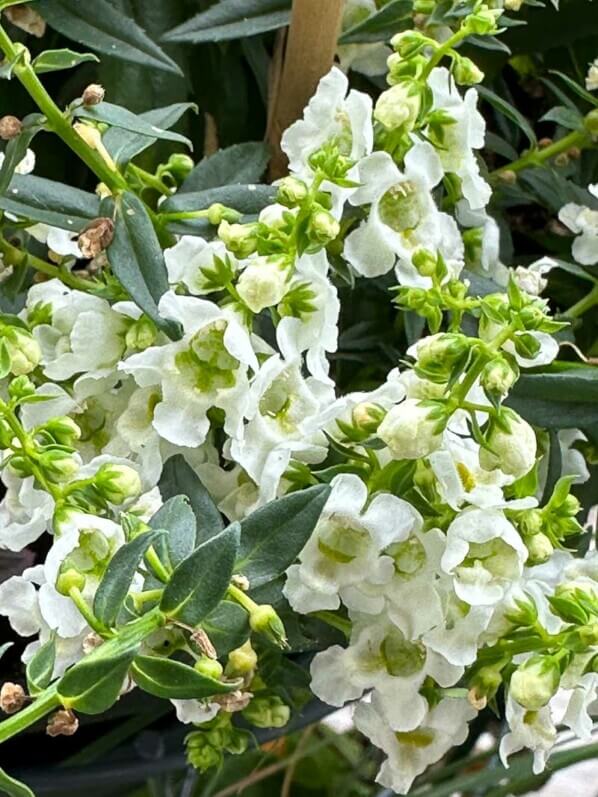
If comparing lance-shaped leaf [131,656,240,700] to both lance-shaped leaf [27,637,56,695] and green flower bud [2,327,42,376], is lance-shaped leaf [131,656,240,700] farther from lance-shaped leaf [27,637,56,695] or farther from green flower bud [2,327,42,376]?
green flower bud [2,327,42,376]

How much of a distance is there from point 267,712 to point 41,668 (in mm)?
213

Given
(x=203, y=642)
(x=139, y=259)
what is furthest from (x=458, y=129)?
(x=203, y=642)

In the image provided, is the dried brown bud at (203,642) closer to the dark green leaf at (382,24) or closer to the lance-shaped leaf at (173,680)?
the lance-shaped leaf at (173,680)

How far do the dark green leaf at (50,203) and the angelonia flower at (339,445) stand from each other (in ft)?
0.05

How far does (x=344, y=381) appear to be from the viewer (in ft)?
2.19

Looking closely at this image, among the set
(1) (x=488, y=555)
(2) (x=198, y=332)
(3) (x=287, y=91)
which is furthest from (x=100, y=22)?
(1) (x=488, y=555)

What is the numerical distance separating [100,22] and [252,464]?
10.4 inches

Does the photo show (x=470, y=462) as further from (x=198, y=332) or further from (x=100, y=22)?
(x=100, y=22)

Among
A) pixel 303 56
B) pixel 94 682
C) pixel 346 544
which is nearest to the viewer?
pixel 94 682

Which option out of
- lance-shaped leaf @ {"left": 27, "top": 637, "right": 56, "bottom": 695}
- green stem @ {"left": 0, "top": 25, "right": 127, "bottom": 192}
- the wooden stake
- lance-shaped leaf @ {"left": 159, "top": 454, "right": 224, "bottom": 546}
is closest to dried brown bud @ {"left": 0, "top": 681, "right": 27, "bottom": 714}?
lance-shaped leaf @ {"left": 27, "top": 637, "right": 56, "bottom": 695}

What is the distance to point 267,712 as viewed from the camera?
0.59 meters

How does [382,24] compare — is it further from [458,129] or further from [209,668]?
[209,668]

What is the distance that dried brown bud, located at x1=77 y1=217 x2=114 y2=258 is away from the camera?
0.49 metres

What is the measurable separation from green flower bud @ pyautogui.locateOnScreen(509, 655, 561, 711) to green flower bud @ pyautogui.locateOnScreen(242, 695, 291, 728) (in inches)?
6.9
